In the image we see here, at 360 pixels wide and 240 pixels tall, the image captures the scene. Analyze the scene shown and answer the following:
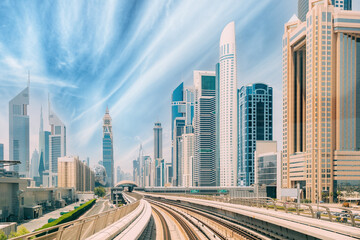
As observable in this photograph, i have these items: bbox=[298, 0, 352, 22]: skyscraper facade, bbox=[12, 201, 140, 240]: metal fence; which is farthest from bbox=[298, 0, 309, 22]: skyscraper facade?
bbox=[12, 201, 140, 240]: metal fence

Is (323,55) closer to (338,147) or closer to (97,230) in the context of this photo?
(338,147)

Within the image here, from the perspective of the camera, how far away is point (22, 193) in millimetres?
72938

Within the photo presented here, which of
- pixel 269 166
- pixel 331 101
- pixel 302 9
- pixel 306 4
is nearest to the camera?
pixel 331 101

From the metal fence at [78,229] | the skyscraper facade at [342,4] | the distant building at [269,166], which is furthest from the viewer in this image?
the skyscraper facade at [342,4]

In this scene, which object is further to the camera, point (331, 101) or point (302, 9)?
point (302, 9)

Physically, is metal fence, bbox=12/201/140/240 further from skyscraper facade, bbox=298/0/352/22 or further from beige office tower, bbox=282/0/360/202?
skyscraper facade, bbox=298/0/352/22

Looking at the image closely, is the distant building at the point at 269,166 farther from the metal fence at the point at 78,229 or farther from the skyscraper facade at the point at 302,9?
the metal fence at the point at 78,229

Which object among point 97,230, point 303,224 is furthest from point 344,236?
point 97,230

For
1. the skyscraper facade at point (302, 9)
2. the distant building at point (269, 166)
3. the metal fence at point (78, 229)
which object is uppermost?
the skyscraper facade at point (302, 9)

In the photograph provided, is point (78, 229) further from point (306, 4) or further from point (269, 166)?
point (306, 4)

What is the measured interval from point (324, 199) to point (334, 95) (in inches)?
1251

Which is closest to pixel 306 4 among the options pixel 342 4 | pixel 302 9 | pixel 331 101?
pixel 302 9

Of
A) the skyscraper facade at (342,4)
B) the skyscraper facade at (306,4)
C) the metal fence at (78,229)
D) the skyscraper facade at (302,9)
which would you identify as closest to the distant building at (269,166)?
the skyscraper facade at (302,9)

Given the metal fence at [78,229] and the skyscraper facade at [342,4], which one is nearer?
the metal fence at [78,229]
